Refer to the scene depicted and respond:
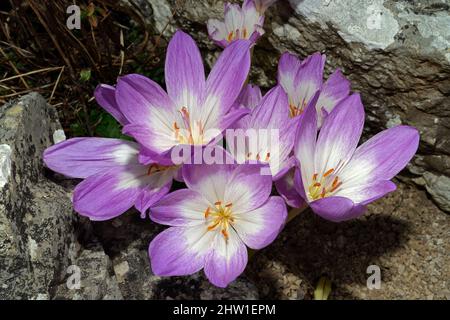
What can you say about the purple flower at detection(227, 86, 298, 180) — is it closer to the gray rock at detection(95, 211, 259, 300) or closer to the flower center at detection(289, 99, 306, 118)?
the flower center at detection(289, 99, 306, 118)

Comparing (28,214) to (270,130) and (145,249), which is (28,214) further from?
(270,130)

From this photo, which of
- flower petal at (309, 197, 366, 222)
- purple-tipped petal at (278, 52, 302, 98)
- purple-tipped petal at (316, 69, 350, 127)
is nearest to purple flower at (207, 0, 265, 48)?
purple-tipped petal at (278, 52, 302, 98)

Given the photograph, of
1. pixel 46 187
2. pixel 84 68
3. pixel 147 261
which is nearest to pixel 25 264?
pixel 46 187

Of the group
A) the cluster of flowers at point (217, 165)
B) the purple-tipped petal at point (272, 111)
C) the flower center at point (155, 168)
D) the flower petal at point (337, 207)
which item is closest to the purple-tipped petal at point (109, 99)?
the cluster of flowers at point (217, 165)

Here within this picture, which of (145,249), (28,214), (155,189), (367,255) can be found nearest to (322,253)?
(367,255)

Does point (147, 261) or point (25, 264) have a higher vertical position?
point (25, 264)

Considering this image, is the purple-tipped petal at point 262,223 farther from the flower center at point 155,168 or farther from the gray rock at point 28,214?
the gray rock at point 28,214

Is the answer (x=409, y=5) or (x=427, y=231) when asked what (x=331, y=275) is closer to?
(x=427, y=231)
